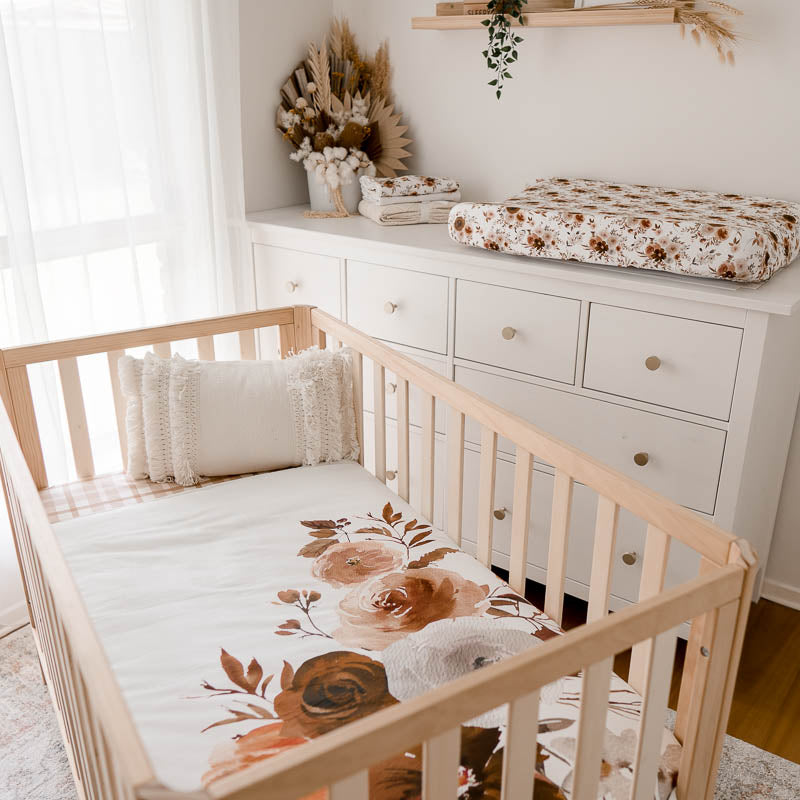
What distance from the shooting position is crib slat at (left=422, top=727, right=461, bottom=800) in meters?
0.81

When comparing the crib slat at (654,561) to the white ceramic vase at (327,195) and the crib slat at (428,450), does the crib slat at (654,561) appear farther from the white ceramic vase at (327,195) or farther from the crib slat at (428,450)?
the white ceramic vase at (327,195)

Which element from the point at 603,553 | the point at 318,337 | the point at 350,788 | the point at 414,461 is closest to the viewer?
the point at 350,788

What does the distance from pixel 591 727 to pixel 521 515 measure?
0.62m

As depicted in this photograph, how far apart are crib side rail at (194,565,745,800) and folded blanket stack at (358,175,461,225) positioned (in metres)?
1.69

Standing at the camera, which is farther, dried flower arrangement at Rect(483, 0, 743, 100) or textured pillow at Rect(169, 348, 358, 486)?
dried flower arrangement at Rect(483, 0, 743, 100)

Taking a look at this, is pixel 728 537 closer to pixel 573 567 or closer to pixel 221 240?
pixel 573 567

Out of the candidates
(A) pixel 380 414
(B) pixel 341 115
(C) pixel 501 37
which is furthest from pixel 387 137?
(A) pixel 380 414

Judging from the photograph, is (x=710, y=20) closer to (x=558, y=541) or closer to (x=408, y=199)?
(x=408, y=199)

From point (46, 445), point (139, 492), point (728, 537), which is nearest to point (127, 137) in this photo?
point (46, 445)

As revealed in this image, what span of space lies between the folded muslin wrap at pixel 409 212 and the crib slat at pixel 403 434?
0.79 m

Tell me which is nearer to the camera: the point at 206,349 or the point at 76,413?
the point at 76,413

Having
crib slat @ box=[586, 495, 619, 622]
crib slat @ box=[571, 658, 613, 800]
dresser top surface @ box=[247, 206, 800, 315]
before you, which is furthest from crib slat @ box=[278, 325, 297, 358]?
crib slat @ box=[571, 658, 613, 800]

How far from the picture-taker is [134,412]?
6.19 ft

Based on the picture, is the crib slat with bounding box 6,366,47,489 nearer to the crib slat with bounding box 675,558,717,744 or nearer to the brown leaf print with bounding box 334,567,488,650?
the brown leaf print with bounding box 334,567,488,650
